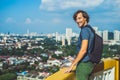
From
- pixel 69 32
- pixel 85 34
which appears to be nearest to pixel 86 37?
pixel 85 34

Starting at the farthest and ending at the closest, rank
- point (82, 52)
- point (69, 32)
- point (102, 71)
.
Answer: point (69, 32) → point (102, 71) → point (82, 52)

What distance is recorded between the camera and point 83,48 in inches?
91.8

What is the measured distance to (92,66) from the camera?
2.42 m

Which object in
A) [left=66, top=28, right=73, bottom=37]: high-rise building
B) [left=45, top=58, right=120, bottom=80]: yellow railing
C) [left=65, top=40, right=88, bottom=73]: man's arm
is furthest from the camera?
[left=66, top=28, right=73, bottom=37]: high-rise building

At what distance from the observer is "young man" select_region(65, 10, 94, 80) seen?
7.64 feet

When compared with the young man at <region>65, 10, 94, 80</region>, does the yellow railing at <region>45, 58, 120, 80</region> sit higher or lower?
lower

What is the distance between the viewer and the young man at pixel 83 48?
2.33m

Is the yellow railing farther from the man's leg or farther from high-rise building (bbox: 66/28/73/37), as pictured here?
high-rise building (bbox: 66/28/73/37)

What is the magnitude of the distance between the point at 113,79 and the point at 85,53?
0.78 m

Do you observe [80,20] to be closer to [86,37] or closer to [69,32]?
[86,37]

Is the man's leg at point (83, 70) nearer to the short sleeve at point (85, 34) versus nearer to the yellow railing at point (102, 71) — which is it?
the yellow railing at point (102, 71)

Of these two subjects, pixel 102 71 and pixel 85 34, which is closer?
pixel 85 34

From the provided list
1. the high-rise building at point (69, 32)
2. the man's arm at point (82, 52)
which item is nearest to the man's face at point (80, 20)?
the man's arm at point (82, 52)

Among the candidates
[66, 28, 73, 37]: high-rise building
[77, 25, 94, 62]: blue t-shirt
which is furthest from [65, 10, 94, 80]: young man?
[66, 28, 73, 37]: high-rise building
